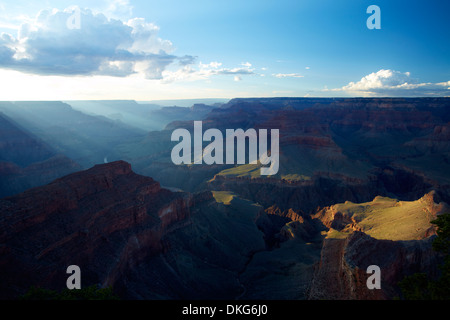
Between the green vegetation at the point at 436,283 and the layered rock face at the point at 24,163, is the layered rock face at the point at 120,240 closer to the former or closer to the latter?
the green vegetation at the point at 436,283

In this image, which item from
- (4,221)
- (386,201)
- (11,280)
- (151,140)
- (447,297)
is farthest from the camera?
(151,140)

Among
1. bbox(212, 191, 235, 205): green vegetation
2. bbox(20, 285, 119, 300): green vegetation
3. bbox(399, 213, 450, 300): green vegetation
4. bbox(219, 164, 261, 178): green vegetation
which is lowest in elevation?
bbox(212, 191, 235, 205): green vegetation

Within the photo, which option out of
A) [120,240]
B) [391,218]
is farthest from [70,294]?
[391,218]

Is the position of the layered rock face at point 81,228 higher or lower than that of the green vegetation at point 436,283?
lower

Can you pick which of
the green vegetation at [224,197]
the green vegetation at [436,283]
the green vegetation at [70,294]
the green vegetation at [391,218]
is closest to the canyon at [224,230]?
the green vegetation at [391,218]

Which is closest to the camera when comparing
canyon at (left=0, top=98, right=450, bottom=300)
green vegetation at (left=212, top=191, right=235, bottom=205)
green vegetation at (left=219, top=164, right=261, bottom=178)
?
canyon at (left=0, top=98, right=450, bottom=300)

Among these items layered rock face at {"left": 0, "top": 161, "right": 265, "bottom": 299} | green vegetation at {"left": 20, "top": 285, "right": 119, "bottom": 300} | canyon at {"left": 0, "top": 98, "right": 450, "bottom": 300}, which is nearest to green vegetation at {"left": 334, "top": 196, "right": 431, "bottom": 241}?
canyon at {"left": 0, "top": 98, "right": 450, "bottom": 300}

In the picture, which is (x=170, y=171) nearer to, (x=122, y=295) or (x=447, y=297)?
(x=122, y=295)

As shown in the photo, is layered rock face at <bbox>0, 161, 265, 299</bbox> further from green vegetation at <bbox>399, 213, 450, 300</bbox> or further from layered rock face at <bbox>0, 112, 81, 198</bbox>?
layered rock face at <bbox>0, 112, 81, 198</bbox>

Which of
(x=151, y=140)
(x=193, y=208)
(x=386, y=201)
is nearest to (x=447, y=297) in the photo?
(x=193, y=208)
